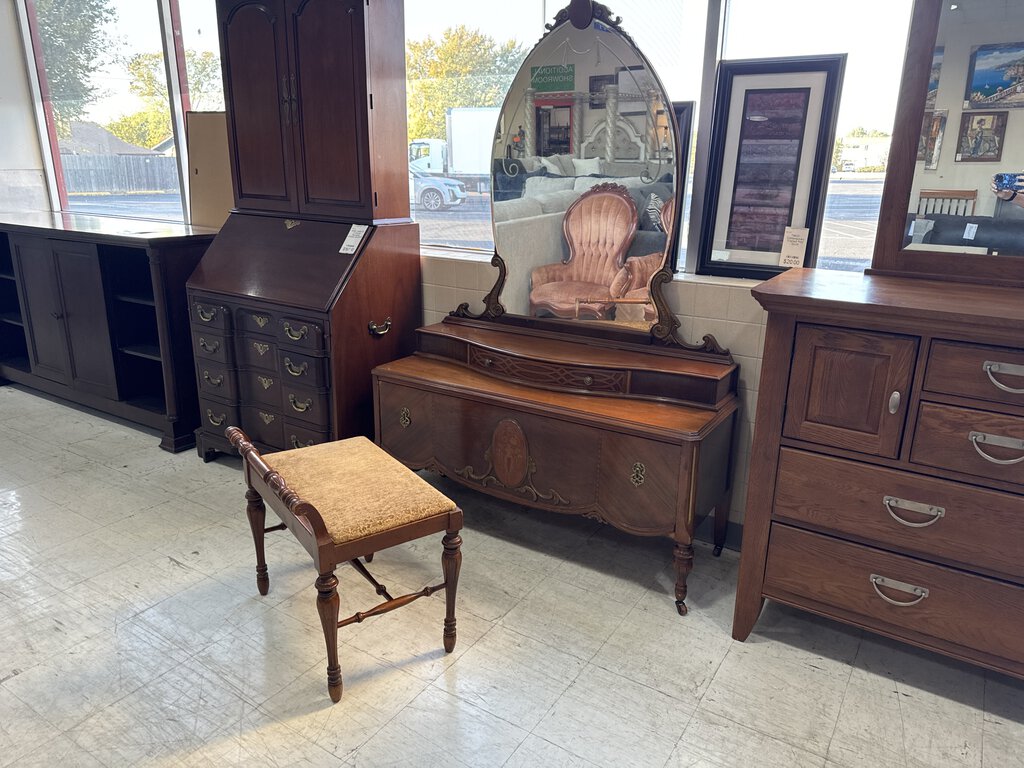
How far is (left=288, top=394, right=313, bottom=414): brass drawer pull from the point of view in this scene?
2814 mm

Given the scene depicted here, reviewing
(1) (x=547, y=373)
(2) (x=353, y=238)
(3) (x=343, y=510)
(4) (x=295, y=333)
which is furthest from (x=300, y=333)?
(3) (x=343, y=510)

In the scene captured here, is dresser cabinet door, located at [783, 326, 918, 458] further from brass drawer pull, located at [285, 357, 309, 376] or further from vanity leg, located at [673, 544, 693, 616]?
brass drawer pull, located at [285, 357, 309, 376]

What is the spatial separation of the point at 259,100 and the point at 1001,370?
2.84 meters

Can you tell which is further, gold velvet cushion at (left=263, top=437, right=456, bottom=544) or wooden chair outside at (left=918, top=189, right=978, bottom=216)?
wooden chair outside at (left=918, top=189, right=978, bottom=216)

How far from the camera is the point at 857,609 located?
186 cm

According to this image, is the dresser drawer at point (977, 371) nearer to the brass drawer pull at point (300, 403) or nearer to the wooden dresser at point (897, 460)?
the wooden dresser at point (897, 460)

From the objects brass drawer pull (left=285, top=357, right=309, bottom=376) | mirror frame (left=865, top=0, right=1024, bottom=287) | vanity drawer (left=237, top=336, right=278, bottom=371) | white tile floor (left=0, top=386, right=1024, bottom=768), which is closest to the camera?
white tile floor (left=0, top=386, right=1024, bottom=768)

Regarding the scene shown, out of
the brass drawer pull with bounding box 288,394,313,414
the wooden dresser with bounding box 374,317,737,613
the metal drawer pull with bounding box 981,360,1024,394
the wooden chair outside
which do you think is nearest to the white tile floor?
the wooden dresser with bounding box 374,317,737,613

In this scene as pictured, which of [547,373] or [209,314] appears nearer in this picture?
[547,373]

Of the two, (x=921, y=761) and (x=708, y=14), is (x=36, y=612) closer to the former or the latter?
(x=921, y=761)

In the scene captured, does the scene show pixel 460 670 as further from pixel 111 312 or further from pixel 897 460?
pixel 111 312

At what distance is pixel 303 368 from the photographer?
109 inches

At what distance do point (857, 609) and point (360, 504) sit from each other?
1.36m

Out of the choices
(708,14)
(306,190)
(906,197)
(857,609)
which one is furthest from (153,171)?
(857,609)
